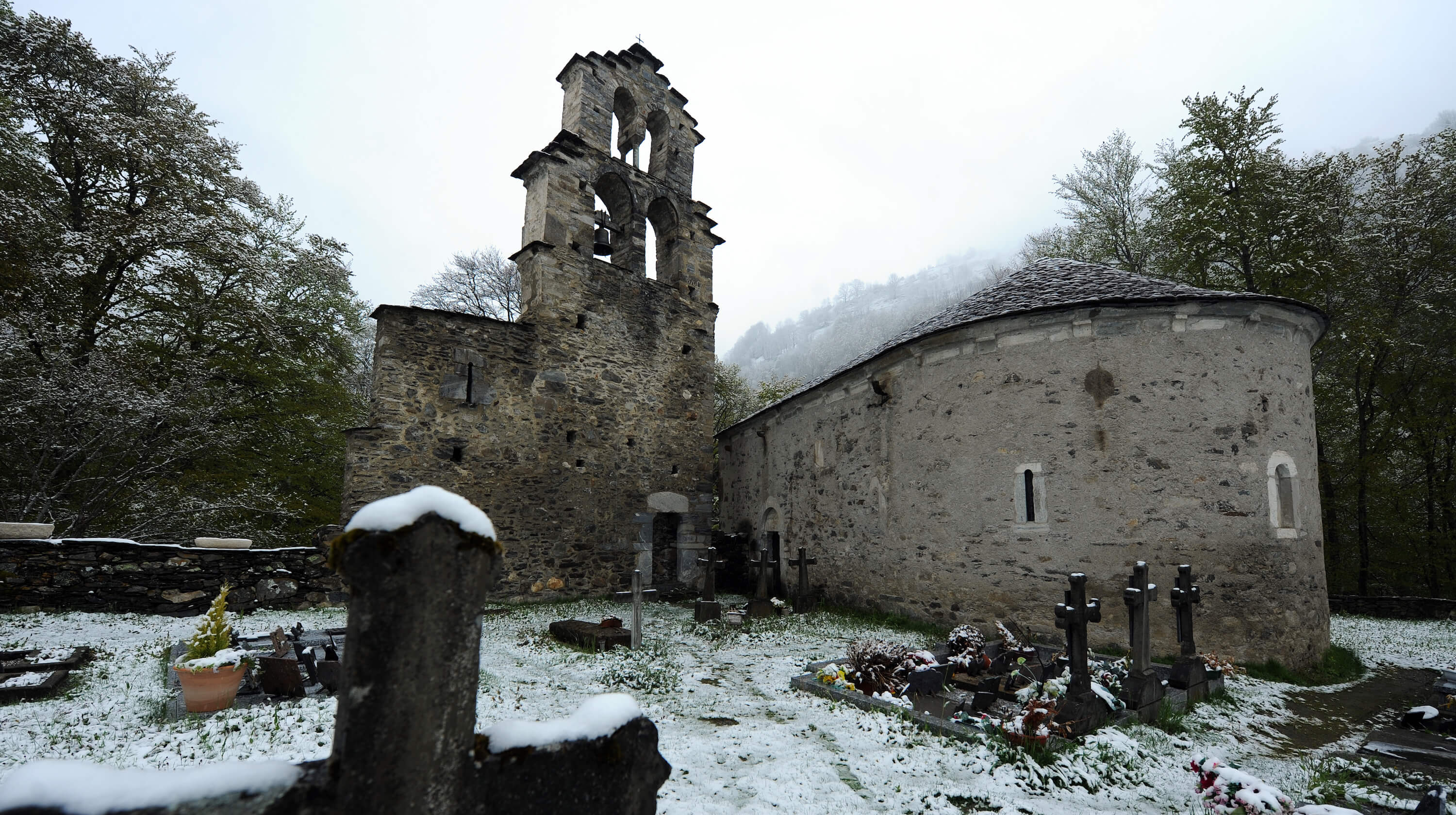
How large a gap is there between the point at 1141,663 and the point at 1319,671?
164 inches

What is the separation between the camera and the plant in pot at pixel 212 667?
4539mm

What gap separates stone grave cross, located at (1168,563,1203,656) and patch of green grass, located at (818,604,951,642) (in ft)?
8.65

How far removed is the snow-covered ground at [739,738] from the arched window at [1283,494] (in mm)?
2056

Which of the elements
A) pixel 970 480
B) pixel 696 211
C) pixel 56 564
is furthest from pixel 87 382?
pixel 970 480

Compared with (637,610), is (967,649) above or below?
below

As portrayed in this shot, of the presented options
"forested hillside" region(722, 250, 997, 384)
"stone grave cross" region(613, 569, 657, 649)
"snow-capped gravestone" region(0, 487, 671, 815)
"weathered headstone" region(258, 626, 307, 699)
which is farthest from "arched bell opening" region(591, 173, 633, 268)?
"forested hillside" region(722, 250, 997, 384)

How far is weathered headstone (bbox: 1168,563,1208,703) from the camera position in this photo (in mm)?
Answer: 6125

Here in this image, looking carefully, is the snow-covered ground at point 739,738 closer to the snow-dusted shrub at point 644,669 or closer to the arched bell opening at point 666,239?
the snow-dusted shrub at point 644,669

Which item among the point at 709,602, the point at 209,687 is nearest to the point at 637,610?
the point at 709,602

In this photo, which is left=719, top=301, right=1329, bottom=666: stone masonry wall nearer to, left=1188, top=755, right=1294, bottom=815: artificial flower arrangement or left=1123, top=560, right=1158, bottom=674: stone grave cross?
left=1123, top=560, right=1158, bottom=674: stone grave cross

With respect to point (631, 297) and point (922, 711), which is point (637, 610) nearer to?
point (922, 711)

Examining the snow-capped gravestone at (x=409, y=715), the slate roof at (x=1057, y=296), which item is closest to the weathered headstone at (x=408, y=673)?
the snow-capped gravestone at (x=409, y=715)

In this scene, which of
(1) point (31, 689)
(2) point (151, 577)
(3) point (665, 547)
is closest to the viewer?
(1) point (31, 689)

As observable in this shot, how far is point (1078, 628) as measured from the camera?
5648 millimetres
